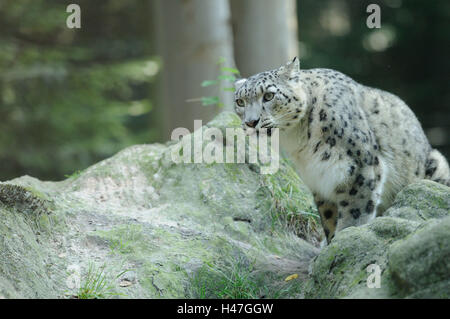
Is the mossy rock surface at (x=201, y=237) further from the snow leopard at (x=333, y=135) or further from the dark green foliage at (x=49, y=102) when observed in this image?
the dark green foliage at (x=49, y=102)

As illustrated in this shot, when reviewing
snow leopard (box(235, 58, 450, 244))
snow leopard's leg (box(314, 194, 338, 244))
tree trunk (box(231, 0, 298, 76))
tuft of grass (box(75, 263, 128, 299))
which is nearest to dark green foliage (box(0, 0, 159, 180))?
tree trunk (box(231, 0, 298, 76))

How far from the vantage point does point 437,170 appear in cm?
739

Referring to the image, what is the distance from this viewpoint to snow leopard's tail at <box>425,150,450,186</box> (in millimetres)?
7367

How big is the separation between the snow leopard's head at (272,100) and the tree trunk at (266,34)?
19.6ft

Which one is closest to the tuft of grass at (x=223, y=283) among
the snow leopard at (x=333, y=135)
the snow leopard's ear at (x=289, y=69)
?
the snow leopard at (x=333, y=135)

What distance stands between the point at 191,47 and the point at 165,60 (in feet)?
2.17

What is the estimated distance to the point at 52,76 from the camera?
1506 cm

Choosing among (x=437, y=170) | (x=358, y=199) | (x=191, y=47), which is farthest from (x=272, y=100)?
(x=191, y=47)

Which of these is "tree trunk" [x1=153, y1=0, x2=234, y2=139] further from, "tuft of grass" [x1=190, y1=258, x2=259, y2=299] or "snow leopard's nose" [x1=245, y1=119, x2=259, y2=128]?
"tuft of grass" [x1=190, y1=258, x2=259, y2=299]

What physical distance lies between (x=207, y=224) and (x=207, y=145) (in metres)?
1.22

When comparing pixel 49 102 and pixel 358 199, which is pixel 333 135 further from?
pixel 49 102

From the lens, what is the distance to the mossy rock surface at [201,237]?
193 inches

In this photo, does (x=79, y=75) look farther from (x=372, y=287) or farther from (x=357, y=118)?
(x=372, y=287)
